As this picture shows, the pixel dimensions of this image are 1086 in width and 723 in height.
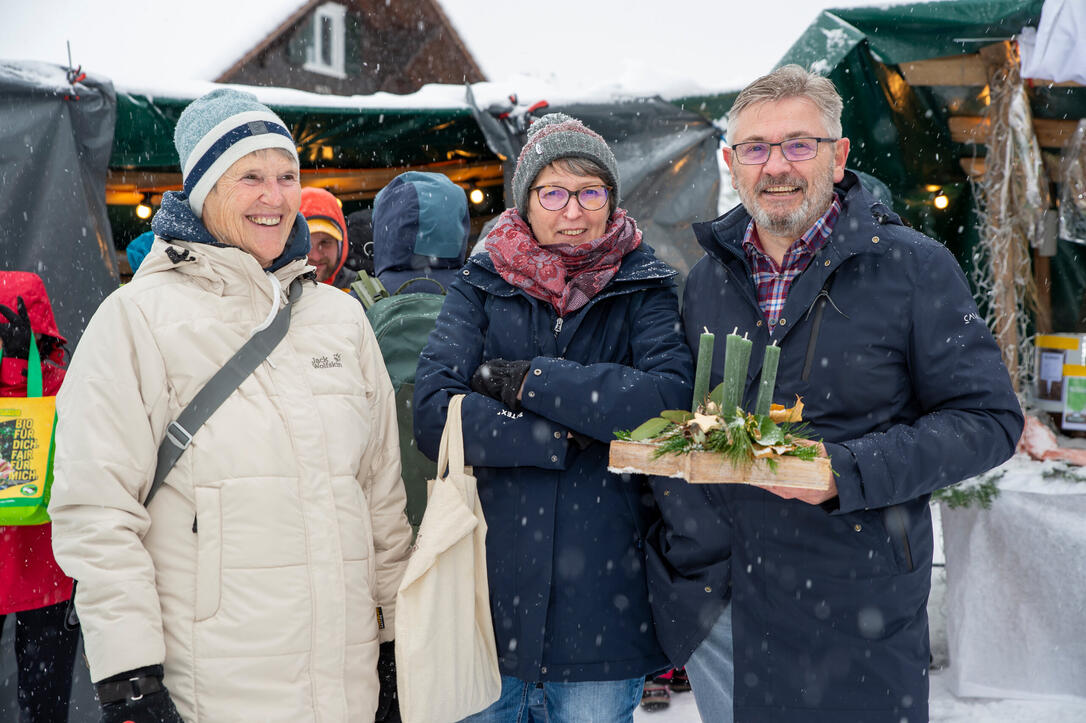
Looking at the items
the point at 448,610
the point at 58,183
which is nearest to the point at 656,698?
the point at 448,610

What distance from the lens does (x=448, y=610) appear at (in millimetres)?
2016

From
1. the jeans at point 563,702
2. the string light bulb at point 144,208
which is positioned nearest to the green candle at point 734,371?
the jeans at point 563,702

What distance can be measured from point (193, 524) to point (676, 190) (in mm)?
4231

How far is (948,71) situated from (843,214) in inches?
127

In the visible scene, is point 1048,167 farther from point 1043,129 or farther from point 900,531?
point 900,531

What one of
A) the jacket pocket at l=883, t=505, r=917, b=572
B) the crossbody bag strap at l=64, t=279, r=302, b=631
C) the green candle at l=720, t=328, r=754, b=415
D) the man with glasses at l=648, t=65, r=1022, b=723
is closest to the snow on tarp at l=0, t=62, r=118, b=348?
the crossbody bag strap at l=64, t=279, r=302, b=631

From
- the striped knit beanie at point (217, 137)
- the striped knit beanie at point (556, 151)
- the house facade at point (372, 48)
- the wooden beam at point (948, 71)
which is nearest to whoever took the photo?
the striped knit beanie at point (217, 137)

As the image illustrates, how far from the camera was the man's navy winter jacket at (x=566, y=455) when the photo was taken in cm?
204

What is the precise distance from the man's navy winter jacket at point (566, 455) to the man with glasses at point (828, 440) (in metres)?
0.12

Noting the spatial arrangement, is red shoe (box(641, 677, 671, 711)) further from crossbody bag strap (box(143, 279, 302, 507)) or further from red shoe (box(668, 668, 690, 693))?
crossbody bag strap (box(143, 279, 302, 507))

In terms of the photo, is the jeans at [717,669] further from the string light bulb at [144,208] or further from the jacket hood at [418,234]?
the string light bulb at [144,208]

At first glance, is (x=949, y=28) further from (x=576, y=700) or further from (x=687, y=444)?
(x=576, y=700)

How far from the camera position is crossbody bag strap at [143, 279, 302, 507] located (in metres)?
1.80

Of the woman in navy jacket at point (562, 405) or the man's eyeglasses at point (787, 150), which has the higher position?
the man's eyeglasses at point (787, 150)
